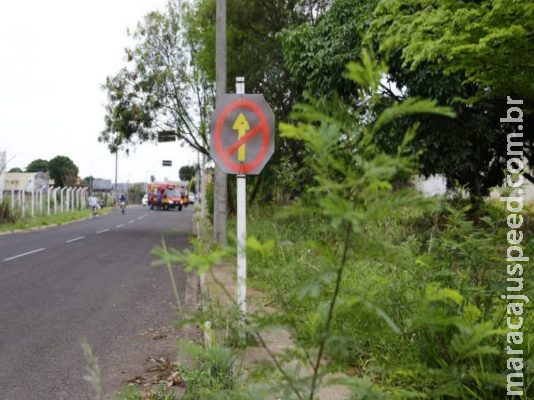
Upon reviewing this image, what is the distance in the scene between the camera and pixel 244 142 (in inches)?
179

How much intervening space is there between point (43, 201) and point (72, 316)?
105 ft

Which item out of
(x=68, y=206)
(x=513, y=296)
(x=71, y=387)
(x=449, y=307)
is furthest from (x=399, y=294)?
(x=68, y=206)

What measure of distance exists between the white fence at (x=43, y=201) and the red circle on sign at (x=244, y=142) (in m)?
24.4

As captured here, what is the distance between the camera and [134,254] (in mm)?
Result: 14359

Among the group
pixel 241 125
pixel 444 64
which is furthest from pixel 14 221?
pixel 241 125

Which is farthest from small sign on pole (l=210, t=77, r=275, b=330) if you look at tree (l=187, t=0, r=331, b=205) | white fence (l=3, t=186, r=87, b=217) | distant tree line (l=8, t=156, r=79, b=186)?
distant tree line (l=8, t=156, r=79, b=186)

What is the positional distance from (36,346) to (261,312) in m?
4.50

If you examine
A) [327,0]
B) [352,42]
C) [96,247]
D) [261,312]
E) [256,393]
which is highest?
[327,0]

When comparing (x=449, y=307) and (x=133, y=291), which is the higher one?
(x=449, y=307)

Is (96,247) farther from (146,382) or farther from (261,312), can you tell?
(261,312)

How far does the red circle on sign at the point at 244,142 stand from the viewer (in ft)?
15.0

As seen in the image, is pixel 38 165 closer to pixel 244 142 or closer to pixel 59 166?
pixel 59 166

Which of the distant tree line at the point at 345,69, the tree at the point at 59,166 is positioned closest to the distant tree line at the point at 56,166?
the tree at the point at 59,166

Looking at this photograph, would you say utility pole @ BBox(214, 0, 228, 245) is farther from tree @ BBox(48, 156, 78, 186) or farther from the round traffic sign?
tree @ BBox(48, 156, 78, 186)
